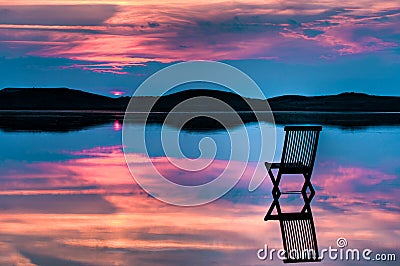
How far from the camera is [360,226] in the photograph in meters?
7.93

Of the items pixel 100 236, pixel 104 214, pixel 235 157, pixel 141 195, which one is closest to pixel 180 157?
pixel 235 157

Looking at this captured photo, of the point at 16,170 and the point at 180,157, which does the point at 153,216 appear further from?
the point at 180,157

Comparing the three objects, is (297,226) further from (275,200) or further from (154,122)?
(154,122)

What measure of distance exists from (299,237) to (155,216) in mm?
1659

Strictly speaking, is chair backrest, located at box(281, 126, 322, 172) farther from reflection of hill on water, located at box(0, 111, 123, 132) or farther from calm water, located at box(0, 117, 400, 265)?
reflection of hill on water, located at box(0, 111, 123, 132)

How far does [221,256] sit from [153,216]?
2.04m

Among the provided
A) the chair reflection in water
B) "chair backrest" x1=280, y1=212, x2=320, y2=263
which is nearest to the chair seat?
the chair reflection in water

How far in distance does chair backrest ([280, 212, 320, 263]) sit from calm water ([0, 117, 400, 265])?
11cm

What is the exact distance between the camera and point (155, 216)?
8.52 meters

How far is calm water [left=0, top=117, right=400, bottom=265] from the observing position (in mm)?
6672

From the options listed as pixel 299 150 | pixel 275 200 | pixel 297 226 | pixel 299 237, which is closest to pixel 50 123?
pixel 275 200

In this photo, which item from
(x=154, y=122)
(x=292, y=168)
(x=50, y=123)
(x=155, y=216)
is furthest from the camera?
(x=154, y=122)

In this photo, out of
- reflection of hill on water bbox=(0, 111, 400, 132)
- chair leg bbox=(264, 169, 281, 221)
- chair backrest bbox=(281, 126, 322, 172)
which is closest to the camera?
chair backrest bbox=(281, 126, 322, 172)

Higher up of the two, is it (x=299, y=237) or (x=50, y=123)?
(x=50, y=123)
